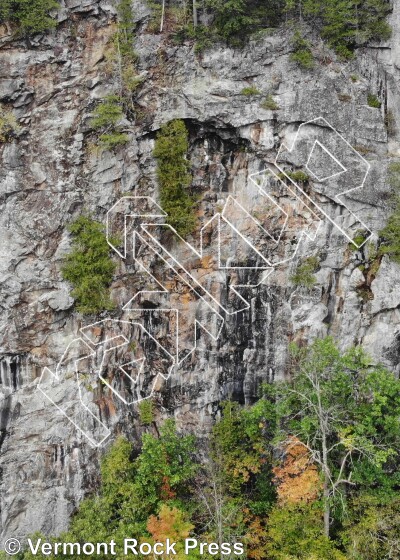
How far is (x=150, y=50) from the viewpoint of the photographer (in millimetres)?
14484

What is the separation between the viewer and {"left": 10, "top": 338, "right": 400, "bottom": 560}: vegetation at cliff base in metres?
11.9

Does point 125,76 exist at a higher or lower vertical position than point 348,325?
higher

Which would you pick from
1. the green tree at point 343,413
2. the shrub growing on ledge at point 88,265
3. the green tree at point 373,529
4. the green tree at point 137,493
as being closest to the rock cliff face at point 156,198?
the shrub growing on ledge at point 88,265

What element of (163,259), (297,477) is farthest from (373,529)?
(163,259)

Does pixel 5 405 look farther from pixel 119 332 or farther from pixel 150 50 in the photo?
pixel 150 50

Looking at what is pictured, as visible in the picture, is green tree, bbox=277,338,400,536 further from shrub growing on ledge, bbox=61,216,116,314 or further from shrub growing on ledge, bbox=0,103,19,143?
shrub growing on ledge, bbox=0,103,19,143

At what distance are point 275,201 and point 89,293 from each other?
5.95 meters

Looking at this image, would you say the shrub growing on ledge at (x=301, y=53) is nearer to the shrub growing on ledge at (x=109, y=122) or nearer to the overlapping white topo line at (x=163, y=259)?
the overlapping white topo line at (x=163, y=259)

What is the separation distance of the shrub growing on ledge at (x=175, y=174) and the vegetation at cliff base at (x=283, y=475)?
16.0 feet

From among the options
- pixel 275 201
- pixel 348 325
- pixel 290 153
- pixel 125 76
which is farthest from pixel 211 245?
pixel 125 76

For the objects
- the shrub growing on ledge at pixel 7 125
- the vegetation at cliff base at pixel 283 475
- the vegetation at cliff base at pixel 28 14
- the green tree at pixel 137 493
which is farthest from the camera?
the shrub growing on ledge at pixel 7 125

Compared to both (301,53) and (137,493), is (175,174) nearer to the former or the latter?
(301,53)

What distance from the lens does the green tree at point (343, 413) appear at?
39.1ft

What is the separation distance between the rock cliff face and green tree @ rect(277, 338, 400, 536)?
148 cm
